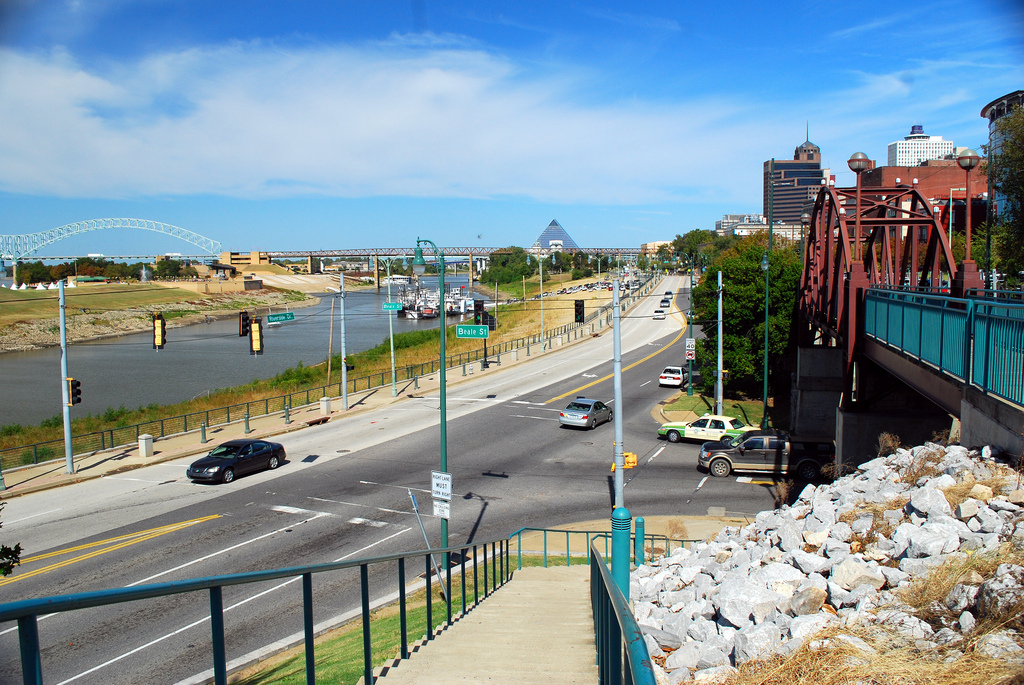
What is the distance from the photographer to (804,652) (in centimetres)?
576

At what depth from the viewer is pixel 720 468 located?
2525 cm

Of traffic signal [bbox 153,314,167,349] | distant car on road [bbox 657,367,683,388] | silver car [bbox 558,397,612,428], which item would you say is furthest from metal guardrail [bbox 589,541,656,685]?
distant car on road [bbox 657,367,683,388]

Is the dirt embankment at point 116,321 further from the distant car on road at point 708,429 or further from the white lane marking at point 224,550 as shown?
the white lane marking at point 224,550

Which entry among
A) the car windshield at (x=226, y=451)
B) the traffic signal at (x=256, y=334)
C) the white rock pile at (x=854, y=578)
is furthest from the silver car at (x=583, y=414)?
the white rock pile at (x=854, y=578)

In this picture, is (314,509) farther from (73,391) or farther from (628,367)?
(628,367)

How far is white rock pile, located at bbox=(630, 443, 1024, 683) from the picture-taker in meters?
5.92

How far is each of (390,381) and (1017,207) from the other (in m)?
34.8

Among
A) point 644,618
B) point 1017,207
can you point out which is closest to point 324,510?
point 644,618

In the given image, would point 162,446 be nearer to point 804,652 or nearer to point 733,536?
point 733,536

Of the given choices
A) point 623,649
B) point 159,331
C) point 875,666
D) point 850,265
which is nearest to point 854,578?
point 875,666

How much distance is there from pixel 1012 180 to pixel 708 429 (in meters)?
16.0

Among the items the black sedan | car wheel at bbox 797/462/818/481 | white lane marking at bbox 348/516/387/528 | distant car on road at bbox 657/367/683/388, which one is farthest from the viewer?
distant car on road at bbox 657/367/683/388

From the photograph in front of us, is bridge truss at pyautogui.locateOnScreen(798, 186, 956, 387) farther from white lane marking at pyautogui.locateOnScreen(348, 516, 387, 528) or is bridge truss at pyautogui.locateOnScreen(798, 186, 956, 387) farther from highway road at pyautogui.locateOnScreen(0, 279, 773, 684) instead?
white lane marking at pyautogui.locateOnScreen(348, 516, 387, 528)

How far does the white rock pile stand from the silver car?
21753 mm
